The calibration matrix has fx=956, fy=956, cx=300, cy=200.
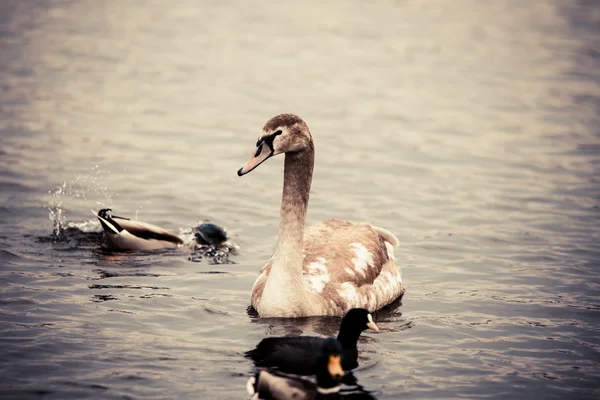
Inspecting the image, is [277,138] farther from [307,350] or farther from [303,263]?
[307,350]

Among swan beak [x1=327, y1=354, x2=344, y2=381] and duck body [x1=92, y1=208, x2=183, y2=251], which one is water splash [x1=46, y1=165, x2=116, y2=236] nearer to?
duck body [x1=92, y1=208, x2=183, y2=251]

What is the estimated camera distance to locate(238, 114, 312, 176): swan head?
39.0 ft

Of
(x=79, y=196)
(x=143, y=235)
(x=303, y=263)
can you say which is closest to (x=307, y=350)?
(x=303, y=263)

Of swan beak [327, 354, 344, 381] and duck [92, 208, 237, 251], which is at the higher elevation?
duck [92, 208, 237, 251]

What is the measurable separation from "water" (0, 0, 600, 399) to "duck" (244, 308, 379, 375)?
412 mm

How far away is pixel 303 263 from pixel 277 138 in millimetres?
1923

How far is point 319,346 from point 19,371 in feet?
10.5

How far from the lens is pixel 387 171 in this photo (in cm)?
1977

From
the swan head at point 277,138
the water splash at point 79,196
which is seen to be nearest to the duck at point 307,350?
the swan head at point 277,138

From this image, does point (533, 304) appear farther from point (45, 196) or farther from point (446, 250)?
point (45, 196)

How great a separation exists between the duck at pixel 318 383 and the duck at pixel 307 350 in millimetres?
419

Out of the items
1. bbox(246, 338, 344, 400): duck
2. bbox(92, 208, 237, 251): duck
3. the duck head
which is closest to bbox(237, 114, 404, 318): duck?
bbox(92, 208, 237, 251): duck

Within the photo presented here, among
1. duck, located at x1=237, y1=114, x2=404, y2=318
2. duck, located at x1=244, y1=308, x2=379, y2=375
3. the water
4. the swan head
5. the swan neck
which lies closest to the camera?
duck, located at x1=244, y1=308, x2=379, y2=375

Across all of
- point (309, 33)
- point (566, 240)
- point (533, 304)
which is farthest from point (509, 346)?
point (309, 33)
